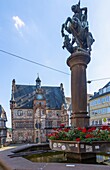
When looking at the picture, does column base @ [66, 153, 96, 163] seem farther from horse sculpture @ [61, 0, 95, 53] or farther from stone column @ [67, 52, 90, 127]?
horse sculpture @ [61, 0, 95, 53]

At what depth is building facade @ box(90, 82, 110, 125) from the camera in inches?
1843

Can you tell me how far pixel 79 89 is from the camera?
8445mm

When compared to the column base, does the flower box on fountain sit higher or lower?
higher

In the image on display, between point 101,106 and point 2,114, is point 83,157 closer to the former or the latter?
point 101,106

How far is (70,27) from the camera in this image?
9.16m

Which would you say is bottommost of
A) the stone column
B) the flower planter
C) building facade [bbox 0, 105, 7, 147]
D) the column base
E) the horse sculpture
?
building facade [bbox 0, 105, 7, 147]

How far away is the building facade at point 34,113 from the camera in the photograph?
58.6m

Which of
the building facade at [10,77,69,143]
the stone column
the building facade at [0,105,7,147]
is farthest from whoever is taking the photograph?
the building facade at [10,77,69,143]

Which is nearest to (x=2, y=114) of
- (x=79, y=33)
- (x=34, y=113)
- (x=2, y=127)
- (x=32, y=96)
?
(x=2, y=127)

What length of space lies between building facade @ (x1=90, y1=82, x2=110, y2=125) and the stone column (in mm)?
37160

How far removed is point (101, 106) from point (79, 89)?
141 feet

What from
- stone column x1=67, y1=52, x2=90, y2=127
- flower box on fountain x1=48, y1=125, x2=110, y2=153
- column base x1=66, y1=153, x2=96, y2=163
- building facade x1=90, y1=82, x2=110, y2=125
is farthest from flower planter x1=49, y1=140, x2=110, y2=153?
building facade x1=90, y1=82, x2=110, y2=125

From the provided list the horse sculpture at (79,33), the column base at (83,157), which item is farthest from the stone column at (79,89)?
the column base at (83,157)

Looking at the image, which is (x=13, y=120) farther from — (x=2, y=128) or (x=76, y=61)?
(x=76, y=61)
